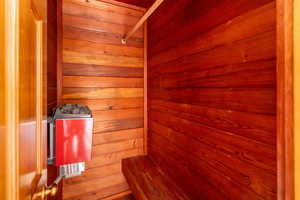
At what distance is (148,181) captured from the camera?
136 centimetres

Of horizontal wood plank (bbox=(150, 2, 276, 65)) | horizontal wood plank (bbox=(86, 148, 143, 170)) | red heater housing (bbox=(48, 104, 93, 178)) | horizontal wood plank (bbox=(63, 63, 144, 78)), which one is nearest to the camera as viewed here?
horizontal wood plank (bbox=(150, 2, 276, 65))

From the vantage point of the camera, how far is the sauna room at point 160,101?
624mm

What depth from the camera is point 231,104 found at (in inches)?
33.4

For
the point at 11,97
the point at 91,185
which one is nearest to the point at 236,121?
the point at 11,97

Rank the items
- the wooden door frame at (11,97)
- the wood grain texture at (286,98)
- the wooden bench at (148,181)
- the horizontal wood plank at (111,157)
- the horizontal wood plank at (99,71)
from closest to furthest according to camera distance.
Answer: the wooden door frame at (11,97) → the wood grain texture at (286,98) → the wooden bench at (148,181) → the horizontal wood plank at (99,71) → the horizontal wood plank at (111,157)

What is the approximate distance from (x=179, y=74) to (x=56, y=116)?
1080 mm

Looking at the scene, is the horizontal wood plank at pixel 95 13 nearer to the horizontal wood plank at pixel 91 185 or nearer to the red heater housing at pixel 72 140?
the red heater housing at pixel 72 140

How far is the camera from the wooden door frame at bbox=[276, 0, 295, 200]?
0.58 meters

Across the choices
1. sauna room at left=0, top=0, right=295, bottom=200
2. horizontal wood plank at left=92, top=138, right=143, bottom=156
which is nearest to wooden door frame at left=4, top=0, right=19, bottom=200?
sauna room at left=0, top=0, right=295, bottom=200

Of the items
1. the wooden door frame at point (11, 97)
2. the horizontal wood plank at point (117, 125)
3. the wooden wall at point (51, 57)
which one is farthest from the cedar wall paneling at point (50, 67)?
the wooden door frame at point (11, 97)

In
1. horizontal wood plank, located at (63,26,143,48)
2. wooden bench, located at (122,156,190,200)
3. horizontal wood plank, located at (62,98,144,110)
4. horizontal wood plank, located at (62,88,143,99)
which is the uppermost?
horizontal wood plank, located at (63,26,143,48)

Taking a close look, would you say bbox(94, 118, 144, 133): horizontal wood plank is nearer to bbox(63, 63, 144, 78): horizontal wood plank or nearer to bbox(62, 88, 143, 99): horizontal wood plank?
bbox(62, 88, 143, 99): horizontal wood plank

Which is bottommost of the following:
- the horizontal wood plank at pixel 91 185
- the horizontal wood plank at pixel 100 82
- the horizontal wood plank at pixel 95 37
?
the horizontal wood plank at pixel 91 185

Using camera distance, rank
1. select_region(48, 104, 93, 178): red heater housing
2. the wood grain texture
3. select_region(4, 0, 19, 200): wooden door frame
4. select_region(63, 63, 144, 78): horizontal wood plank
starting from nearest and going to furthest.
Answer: select_region(4, 0, 19, 200): wooden door frame < the wood grain texture < select_region(48, 104, 93, 178): red heater housing < select_region(63, 63, 144, 78): horizontal wood plank
